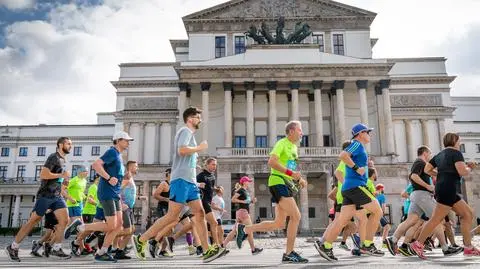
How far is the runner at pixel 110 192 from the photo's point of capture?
725cm

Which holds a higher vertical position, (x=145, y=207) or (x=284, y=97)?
(x=284, y=97)

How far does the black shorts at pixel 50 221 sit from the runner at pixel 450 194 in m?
7.02

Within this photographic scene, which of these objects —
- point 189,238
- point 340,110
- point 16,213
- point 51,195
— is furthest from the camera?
point 16,213

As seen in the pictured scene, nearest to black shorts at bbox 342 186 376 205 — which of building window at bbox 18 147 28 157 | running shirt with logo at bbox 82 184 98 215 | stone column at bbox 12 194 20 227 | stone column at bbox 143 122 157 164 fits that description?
running shirt with logo at bbox 82 184 98 215

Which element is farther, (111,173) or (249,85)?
(249,85)

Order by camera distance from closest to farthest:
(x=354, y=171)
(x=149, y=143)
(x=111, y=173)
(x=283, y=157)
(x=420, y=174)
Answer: (x=354, y=171), (x=283, y=157), (x=111, y=173), (x=420, y=174), (x=149, y=143)

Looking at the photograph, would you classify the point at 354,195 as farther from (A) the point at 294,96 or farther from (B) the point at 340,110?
(B) the point at 340,110

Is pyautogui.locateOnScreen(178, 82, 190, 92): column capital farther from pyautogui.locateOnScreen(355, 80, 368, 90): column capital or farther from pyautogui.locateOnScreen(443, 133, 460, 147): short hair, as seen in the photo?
pyautogui.locateOnScreen(443, 133, 460, 147): short hair

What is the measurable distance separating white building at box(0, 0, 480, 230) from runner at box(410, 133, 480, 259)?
2542 centimetres

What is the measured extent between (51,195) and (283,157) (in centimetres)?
450

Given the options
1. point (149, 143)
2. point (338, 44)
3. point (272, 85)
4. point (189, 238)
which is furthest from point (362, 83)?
point (189, 238)

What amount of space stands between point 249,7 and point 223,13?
2.73 meters

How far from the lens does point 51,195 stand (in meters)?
8.30

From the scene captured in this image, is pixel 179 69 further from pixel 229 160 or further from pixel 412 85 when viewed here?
pixel 412 85
